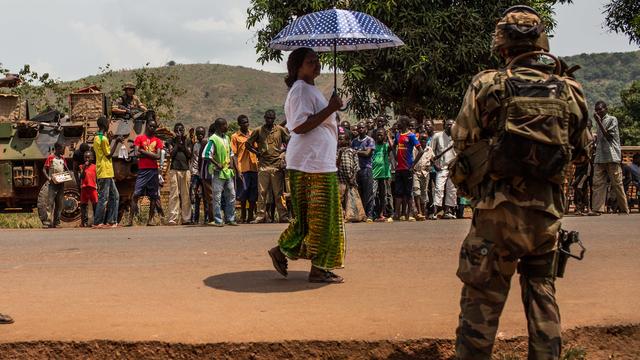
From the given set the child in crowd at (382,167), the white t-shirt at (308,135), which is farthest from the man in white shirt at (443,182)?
the white t-shirt at (308,135)

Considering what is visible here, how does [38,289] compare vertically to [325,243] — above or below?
below

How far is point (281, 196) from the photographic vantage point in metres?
12.7

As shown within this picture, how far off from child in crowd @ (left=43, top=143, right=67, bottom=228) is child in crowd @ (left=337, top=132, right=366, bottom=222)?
4.71 metres

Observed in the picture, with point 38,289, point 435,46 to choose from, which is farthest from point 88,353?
point 435,46

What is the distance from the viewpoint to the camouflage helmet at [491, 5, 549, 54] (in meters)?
3.68

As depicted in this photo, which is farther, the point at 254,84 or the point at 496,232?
the point at 254,84

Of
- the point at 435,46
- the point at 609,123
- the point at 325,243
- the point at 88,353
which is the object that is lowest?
the point at 88,353

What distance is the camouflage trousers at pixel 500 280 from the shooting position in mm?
3588

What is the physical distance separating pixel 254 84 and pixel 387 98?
61.0 meters

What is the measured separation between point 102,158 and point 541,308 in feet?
31.7

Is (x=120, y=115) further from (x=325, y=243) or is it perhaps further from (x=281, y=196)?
(x=325, y=243)

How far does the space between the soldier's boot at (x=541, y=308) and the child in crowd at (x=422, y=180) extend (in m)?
9.35

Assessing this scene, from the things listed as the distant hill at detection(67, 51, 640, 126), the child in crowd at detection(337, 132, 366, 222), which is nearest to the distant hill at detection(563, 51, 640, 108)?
the distant hill at detection(67, 51, 640, 126)

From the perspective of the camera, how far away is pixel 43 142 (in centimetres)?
1593
